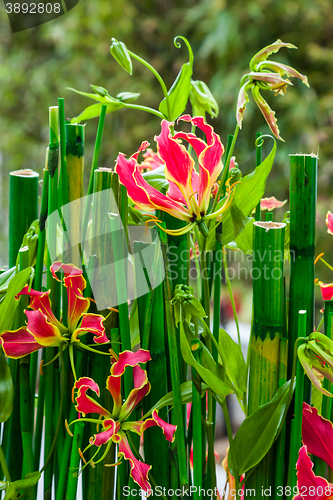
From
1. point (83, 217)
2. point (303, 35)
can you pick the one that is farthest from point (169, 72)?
point (83, 217)

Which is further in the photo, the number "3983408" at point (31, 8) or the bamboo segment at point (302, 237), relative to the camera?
the number "3983408" at point (31, 8)

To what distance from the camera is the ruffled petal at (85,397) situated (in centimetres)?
33

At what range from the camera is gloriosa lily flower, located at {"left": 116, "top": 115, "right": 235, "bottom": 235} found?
312mm

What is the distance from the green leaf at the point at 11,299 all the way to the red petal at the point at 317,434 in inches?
8.5

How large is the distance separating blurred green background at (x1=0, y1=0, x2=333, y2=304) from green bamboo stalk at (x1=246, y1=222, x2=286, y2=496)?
2366mm

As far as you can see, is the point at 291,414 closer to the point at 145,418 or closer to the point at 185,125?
the point at 145,418

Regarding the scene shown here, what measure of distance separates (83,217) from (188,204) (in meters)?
0.09

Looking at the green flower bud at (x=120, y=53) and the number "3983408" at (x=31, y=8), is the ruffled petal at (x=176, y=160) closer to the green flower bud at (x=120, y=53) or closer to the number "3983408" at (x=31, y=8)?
the green flower bud at (x=120, y=53)

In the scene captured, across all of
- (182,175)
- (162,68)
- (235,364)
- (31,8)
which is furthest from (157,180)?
(162,68)

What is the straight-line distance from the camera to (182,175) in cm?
32

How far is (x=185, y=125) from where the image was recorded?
115 inches

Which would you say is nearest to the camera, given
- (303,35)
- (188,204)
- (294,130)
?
(188,204)
